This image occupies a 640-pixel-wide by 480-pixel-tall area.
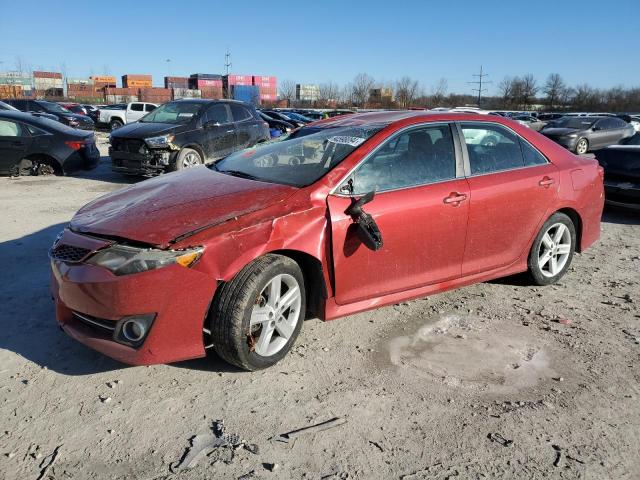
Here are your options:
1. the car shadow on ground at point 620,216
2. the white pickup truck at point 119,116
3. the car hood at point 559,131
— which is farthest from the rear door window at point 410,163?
the white pickup truck at point 119,116

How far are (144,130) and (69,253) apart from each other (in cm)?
736

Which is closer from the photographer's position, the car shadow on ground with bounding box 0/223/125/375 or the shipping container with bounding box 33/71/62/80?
the car shadow on ground with bounding box 0/223/125/375

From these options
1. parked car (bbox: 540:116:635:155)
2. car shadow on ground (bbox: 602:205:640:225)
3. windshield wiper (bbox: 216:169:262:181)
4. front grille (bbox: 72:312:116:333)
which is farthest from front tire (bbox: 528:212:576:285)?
parked car (bbox: 540:116:635:155)

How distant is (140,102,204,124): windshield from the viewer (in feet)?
34.0

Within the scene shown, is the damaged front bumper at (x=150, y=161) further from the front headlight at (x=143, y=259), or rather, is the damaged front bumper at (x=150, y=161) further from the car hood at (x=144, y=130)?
the front headlight at (x=143, y=259)

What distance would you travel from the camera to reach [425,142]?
398 cm

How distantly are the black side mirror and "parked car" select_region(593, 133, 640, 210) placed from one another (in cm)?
639

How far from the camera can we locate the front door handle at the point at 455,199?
3.84m

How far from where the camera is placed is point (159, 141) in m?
9.62

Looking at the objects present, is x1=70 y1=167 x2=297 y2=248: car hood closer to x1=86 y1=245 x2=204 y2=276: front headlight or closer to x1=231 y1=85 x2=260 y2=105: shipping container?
x1=86 y1=245 x2=204 y2=276: front headlight

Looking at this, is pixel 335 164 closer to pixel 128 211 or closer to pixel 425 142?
pixel 425 142

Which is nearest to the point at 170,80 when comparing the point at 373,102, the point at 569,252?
the point at 373,102

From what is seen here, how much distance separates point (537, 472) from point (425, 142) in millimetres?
2415

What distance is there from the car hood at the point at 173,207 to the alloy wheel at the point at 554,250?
2.61m
